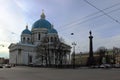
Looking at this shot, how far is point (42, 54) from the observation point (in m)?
95.9

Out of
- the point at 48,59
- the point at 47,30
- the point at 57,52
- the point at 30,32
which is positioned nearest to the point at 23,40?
the point at 30,32

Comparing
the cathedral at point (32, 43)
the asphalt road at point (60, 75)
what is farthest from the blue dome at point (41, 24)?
the asphalt road at point (60, 75)

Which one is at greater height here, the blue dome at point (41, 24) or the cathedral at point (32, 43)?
the blue dome at point (41, 24)

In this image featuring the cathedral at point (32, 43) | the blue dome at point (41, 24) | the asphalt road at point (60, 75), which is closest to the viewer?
the asphalt road at point (60, 75)

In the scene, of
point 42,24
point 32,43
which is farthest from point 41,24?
point 32,43

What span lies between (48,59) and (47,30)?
25574mm

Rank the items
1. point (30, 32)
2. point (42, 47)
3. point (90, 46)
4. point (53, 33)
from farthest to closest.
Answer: point (30, 32)
point (53, 33)
point (42, 47)
point (90, 46)

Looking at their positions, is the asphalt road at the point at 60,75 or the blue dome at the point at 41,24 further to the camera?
the blue dome at the point at 41,24

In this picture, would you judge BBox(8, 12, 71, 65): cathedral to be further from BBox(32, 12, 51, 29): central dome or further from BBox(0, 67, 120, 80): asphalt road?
BBox(0, 67, 120, 80): asphalt road

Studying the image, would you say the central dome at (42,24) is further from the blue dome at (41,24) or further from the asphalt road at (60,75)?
the asphalt road at (60,75)

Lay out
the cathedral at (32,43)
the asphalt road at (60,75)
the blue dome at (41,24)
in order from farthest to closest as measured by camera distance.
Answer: the blue dome at (41,24)
the cathedral at (32,43)
the asphalt road at (60,75)

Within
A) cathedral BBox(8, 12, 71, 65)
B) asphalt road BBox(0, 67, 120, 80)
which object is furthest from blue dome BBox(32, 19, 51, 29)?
asphalt road BBox(0, 67, 120, 80)

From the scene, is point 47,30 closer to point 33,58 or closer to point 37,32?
point 37,32

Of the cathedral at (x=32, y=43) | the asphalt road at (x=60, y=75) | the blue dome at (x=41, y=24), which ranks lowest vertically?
the asphalt road at (x=60, y=75)
